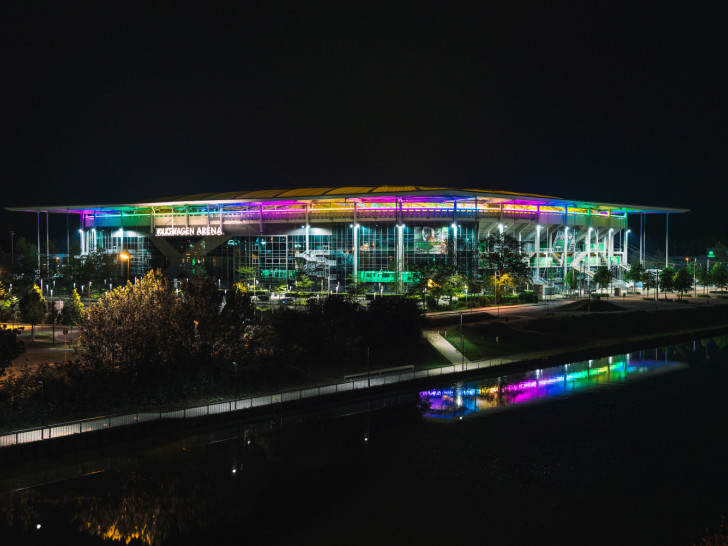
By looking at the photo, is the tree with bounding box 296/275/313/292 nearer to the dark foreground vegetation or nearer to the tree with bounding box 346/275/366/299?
the tree with bounding box 346/275/366/299

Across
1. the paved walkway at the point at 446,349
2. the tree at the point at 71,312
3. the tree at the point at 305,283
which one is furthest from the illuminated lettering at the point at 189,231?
the paved walkway at the point at 446,349

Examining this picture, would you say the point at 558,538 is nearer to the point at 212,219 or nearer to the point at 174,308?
the point at 174,308

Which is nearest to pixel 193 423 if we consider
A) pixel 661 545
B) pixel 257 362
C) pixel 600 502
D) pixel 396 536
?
pixel 257 362

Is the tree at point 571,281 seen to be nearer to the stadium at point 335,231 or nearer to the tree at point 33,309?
the stadium at point 335,231

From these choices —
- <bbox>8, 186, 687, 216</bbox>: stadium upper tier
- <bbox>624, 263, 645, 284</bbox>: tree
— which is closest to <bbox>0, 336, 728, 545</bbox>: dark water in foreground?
<bbox>8, 186, 687, 216</bbox>: stadium upper tier

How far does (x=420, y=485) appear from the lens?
18094 millimetres

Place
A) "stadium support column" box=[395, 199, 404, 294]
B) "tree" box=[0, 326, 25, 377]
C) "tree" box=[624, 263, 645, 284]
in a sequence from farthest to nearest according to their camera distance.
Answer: "tree" box=[624, 263, 645, 284] → "stadium support column" box=[395, 199, 404, 294] → "tree" box=[0, 326, 25, 377]

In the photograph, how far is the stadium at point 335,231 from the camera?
57.7 metres

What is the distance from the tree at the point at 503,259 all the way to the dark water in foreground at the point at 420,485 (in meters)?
28.5

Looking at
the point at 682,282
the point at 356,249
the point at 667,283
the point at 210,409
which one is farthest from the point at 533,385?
the point at 682,282

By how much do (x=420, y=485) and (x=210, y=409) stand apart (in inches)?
324

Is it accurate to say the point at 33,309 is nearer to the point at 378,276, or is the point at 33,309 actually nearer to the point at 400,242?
the point at 378,276

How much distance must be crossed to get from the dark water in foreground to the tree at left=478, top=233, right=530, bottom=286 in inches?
1123

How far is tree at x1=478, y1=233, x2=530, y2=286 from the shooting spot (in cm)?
5456
